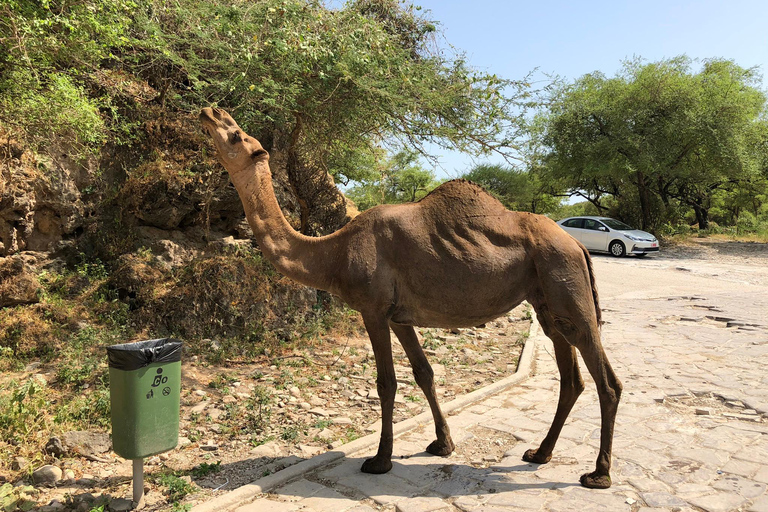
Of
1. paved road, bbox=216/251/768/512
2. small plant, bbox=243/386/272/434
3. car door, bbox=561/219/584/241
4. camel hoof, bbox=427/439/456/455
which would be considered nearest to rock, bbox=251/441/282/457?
small plant, bbox=243/386/272/434

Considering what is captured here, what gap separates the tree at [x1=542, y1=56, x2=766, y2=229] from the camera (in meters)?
22.8

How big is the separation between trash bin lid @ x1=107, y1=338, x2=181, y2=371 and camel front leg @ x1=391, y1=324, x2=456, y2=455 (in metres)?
1.87

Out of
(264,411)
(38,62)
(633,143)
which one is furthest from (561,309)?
(633,143)

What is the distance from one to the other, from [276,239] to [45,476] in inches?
104

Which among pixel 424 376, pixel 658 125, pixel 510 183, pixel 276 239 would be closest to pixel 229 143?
pixel 276 239

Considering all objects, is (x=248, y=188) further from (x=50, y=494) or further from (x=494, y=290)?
(x=50, y=494)

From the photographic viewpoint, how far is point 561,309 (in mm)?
4219

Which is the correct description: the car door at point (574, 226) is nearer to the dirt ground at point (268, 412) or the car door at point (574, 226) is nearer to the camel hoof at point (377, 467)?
the dirt ground at point (268, 412)

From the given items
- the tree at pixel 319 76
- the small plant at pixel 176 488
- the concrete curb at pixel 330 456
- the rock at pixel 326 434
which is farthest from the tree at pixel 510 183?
the small plant at pixel 176 488

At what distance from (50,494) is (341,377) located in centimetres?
376

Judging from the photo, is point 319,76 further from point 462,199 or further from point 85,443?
point 85,443

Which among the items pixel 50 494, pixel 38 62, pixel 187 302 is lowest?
pixel 50 494

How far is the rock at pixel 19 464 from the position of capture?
432 cm

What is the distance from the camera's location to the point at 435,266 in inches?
169
